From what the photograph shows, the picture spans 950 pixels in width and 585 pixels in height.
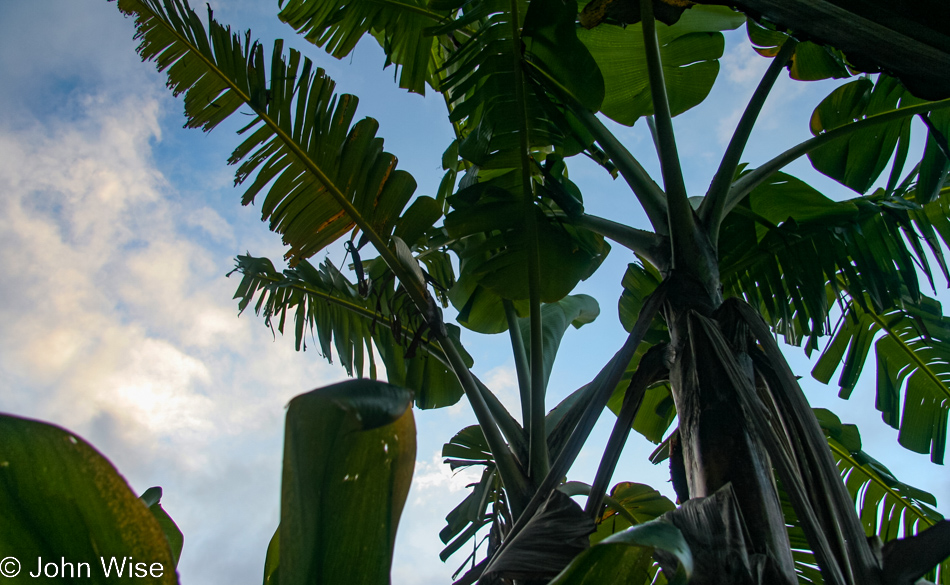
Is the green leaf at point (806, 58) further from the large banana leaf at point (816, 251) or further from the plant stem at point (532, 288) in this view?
the plant stem at point (532, 288)

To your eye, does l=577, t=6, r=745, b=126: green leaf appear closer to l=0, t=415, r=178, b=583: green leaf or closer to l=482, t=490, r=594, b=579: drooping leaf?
l=482, t=490, r=594, b=579: drooping leaf

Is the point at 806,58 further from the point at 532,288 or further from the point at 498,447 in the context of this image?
the point at 498,447

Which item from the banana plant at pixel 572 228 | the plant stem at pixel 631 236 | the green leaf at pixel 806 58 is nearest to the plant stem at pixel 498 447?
the banana plant at pixel 572 228

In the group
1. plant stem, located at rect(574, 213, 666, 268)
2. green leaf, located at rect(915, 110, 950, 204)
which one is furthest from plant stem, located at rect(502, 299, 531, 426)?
green leaf, located at rect(915, 110, 950, 204)

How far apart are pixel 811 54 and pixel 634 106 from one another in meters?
0.58

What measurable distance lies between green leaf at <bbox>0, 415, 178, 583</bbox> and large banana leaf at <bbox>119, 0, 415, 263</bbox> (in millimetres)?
1183

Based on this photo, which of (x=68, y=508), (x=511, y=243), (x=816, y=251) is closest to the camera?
(x=68, y=508)

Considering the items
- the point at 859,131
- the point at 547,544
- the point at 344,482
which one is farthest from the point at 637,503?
the point at 344,482

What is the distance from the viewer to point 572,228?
1652 millimetres

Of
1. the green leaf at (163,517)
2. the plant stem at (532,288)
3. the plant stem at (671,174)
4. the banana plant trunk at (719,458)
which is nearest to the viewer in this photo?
the green leaf at (163,517)

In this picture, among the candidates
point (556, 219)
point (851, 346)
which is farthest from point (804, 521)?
point (851, 346)

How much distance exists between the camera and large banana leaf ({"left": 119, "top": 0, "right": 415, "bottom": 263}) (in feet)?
4.73

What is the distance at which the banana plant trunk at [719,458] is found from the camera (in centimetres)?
61

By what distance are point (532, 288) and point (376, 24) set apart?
40.2 inches
